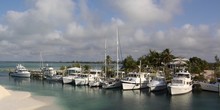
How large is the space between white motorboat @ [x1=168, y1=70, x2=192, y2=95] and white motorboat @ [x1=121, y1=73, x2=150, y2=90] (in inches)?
431

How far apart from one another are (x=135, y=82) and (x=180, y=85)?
14295 millimetres

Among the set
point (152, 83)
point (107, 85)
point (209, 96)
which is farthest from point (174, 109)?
point (107, 85)

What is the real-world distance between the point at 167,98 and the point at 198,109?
44.3ft

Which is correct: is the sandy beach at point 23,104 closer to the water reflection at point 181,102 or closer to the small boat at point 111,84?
the water reflection at point 181,102

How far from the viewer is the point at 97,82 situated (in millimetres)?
93125

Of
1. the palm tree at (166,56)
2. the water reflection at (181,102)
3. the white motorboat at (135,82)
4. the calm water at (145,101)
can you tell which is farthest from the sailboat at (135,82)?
the palm tree at (166,56)

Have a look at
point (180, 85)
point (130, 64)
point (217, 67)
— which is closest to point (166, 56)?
point (130, 64)

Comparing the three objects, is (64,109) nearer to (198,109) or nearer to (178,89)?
(198,109)

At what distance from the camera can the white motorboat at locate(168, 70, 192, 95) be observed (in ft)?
237

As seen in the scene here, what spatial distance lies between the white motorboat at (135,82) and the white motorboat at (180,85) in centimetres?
1095

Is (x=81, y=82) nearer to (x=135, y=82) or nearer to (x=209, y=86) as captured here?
(x=135, y=82)

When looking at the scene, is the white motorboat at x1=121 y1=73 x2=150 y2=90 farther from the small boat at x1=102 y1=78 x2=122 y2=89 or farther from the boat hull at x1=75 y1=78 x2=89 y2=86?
the boat hull at x1=75 y1=78 x2=89 y2=86

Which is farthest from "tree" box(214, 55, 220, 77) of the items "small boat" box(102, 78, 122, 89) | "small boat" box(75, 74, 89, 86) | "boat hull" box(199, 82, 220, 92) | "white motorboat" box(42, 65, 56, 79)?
"white motorboat" box(42, 65, 56, 79)

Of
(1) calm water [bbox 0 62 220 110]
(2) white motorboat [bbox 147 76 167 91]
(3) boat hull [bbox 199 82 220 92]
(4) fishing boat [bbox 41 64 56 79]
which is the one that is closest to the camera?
(1) calm water [bbox 0 62 220 110]
